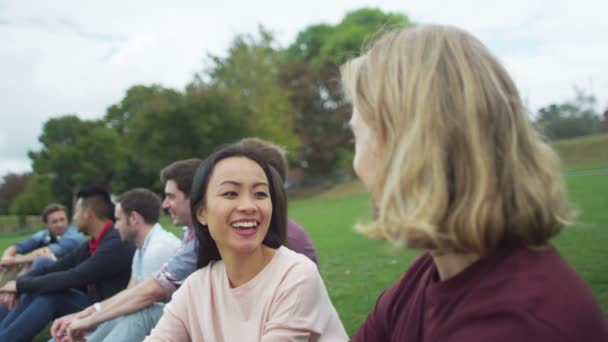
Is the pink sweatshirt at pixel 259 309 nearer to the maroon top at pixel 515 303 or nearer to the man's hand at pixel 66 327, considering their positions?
the maroon top at pixel 515 303

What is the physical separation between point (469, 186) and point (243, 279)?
4.82 ft

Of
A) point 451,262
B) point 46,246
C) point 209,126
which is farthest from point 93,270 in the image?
point 209,126

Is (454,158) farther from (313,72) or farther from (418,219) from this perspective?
(313,72)

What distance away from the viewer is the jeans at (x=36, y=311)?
16.7 feet

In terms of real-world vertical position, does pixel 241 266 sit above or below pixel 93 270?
above

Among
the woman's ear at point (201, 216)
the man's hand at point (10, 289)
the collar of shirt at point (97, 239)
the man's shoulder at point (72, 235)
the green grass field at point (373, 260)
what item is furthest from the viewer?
the man's shoulder at point (72, 235)

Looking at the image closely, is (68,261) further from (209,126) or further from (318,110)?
(318,110)

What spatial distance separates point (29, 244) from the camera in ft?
26.7

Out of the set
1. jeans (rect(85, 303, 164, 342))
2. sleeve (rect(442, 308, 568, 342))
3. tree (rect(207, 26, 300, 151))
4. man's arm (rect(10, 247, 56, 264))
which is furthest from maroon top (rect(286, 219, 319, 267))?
tree (rect(207, 26, 300, 151))

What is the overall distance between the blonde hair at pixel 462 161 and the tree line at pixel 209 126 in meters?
36.5

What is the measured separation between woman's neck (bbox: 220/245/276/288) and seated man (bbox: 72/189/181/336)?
82.3 inches

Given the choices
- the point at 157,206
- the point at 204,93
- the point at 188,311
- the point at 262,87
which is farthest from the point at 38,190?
the point at 188,311

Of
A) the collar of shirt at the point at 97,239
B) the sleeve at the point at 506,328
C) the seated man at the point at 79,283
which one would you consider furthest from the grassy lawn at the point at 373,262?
the collar of shirt at the point at 97,239

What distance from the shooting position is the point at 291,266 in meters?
2.52
